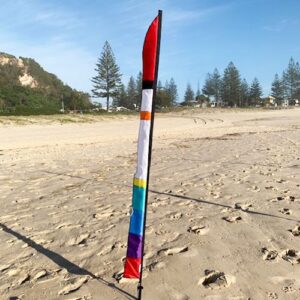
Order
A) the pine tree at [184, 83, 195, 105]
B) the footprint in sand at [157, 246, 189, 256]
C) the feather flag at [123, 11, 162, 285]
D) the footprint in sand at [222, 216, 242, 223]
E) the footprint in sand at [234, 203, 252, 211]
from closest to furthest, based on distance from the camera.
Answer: the feather flag at [123, 11, 162, 285] → the footprint in sand at [157, 246, 189, 256] → the footprint in sand at [222, 216, 242, 223] → the footprint in sand at [234, 203, 252, 211] → the pine tree at [184, 83, 195, 105]

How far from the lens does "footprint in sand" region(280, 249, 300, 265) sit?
150 inches

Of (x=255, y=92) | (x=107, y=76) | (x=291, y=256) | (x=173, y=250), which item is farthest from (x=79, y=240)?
(x=255, y=92)

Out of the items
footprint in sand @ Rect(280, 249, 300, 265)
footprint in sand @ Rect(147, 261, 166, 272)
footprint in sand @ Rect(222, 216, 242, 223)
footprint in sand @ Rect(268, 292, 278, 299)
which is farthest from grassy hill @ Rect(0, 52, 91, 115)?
footprint in sand @ Rect(268, 292, 278, 299)

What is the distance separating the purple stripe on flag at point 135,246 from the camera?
324 centimetres

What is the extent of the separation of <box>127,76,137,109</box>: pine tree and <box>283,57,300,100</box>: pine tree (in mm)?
36946

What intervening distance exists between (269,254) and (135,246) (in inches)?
61.0

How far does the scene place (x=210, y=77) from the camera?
317 ft

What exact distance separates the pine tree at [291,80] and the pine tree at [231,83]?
37.7 ft

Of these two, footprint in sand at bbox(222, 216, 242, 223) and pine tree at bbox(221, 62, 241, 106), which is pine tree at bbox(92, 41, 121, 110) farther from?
footprint in sand at bbox(222, 216, 242, 223)

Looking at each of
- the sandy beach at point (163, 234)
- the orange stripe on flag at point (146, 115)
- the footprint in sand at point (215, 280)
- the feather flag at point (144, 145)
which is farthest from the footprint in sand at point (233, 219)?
the orange stripe on flag at point (146, 115)

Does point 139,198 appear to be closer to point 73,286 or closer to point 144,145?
point 144,145

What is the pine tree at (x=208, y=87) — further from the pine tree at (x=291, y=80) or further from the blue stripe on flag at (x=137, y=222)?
the blue stripe on flag at (x=137, y=222)

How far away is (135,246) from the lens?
328cm

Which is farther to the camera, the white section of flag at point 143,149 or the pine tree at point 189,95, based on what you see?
the pine tree at point 189,95
